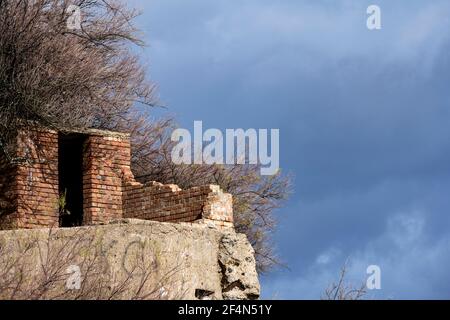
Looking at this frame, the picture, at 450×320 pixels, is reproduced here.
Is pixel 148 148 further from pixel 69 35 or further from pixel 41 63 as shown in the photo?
pixel 41 63

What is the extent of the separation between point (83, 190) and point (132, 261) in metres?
5.37

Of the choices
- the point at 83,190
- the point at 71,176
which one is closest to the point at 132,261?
the point at 83,190

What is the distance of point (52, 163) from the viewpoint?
57.7ft

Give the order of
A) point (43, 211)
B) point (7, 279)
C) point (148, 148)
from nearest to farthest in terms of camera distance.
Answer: point (7, 279) < point (43, 211) < point (148, 148)

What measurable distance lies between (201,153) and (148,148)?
165 cm

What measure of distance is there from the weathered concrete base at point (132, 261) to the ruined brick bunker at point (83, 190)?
3278mm

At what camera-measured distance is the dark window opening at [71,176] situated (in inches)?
725

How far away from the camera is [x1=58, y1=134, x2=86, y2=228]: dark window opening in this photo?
1842 centimetres

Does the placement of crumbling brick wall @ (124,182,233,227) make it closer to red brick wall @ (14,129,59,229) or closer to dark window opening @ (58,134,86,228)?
dark window opening @ (58,134,86,228)

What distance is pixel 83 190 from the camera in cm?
1812

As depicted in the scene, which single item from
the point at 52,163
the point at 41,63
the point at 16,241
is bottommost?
the point at 16,241

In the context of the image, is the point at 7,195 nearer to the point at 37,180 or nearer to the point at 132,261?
the point at 37,180

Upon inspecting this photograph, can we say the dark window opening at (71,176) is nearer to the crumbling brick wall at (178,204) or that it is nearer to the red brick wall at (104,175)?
the red brick wall at (104,175)
